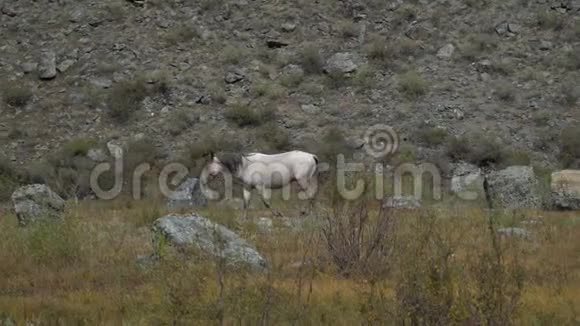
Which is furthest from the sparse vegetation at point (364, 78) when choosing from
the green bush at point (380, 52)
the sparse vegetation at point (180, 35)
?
the sparse vegetation at point (180, 35)

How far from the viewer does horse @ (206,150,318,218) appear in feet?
53.1

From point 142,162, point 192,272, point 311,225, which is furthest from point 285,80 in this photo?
point 192,272

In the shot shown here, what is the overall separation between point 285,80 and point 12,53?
1072cm

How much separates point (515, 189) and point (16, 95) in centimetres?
1816

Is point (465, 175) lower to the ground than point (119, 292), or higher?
higher

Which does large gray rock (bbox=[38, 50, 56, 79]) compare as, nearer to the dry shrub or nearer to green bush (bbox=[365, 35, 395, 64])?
green bush (bbox=[365, 35, 395, 64])

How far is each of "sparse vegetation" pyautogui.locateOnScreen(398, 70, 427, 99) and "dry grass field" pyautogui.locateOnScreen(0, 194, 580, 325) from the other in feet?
46.6

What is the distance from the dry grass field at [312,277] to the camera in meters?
5.93

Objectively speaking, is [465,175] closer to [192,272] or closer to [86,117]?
[86,117]

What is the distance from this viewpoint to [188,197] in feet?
60.8

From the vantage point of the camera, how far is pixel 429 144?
24922 mm

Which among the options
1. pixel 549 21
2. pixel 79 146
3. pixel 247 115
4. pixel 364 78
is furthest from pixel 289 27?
pixel 79 146

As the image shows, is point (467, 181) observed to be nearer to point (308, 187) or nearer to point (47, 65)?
point (308, 187)

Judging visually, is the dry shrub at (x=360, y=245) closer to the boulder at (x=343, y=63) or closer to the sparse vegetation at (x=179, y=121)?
the sparse vegetation at (x=179, y=121)
